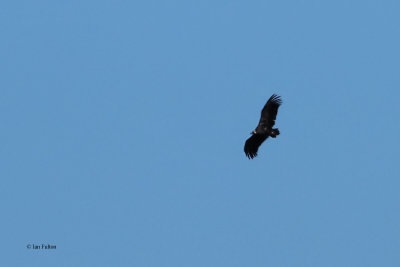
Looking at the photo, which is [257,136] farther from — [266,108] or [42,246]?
[42,246]

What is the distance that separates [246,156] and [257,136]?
135cm

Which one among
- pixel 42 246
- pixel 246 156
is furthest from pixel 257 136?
pixel 42 246

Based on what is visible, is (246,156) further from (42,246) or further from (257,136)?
(42,246)

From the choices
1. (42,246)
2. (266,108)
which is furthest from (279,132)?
(42,246)

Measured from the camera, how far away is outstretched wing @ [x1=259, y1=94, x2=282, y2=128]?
6166 centimetres

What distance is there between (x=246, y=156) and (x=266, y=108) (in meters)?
3.33

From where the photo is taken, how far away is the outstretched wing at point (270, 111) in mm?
61656

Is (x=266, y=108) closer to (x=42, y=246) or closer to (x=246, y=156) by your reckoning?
(x=246, y=156)

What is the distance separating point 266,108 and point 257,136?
6.62 ft

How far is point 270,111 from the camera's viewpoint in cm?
6181

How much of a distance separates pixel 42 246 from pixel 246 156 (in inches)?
465

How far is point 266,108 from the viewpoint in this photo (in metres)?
61.8

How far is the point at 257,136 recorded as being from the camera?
207 ft

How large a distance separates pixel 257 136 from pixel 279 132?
167 cm
